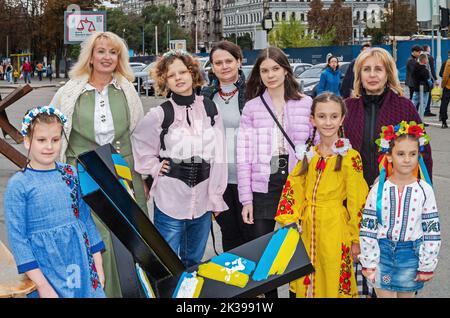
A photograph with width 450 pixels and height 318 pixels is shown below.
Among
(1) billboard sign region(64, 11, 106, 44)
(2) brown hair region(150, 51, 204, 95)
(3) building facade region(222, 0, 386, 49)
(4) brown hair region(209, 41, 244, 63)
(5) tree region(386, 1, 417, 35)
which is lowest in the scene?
(2) brown hair region(150, 51, 204, 95)

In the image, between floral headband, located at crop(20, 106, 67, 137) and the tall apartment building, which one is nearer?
floral headband, located at crop(20, 106, 67, 137)

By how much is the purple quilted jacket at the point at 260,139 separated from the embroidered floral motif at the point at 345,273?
66 centimetres

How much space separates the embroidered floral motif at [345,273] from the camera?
439cm

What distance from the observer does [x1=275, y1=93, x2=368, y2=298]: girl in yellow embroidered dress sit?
14.3 feet

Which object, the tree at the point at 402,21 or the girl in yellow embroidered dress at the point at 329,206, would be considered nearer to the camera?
the girl in yellow embroidered dress at the point at 329,206

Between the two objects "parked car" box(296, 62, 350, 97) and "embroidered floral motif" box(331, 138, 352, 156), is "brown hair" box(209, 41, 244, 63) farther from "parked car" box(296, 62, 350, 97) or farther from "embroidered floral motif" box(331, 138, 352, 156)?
"parked car" box(296, 62, 350, 97)

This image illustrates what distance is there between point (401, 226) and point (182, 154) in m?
1.43

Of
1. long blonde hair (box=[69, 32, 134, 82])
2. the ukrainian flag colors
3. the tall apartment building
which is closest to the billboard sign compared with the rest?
long blonde hair (box=[69, 32, 134, 82])

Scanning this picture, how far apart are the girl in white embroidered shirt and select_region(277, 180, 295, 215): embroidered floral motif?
17.4 inches

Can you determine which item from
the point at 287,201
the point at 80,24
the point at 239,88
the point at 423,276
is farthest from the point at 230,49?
the point at 80,24

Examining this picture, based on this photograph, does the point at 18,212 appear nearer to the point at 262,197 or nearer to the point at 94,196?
the point at 94,196

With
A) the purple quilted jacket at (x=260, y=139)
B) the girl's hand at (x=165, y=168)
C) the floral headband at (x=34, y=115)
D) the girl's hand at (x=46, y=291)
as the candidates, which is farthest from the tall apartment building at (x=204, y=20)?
the girl's hand at (x=46, y=291)

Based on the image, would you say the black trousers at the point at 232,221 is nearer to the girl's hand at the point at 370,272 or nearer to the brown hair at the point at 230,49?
the brown hair at the point at 230,49

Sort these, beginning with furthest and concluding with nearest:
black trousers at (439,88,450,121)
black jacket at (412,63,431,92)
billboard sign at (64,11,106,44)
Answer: billboard sign at (64,11,106,44) < black jacket at (412,63,431,92) < black trousers at (439,88,450,121)
